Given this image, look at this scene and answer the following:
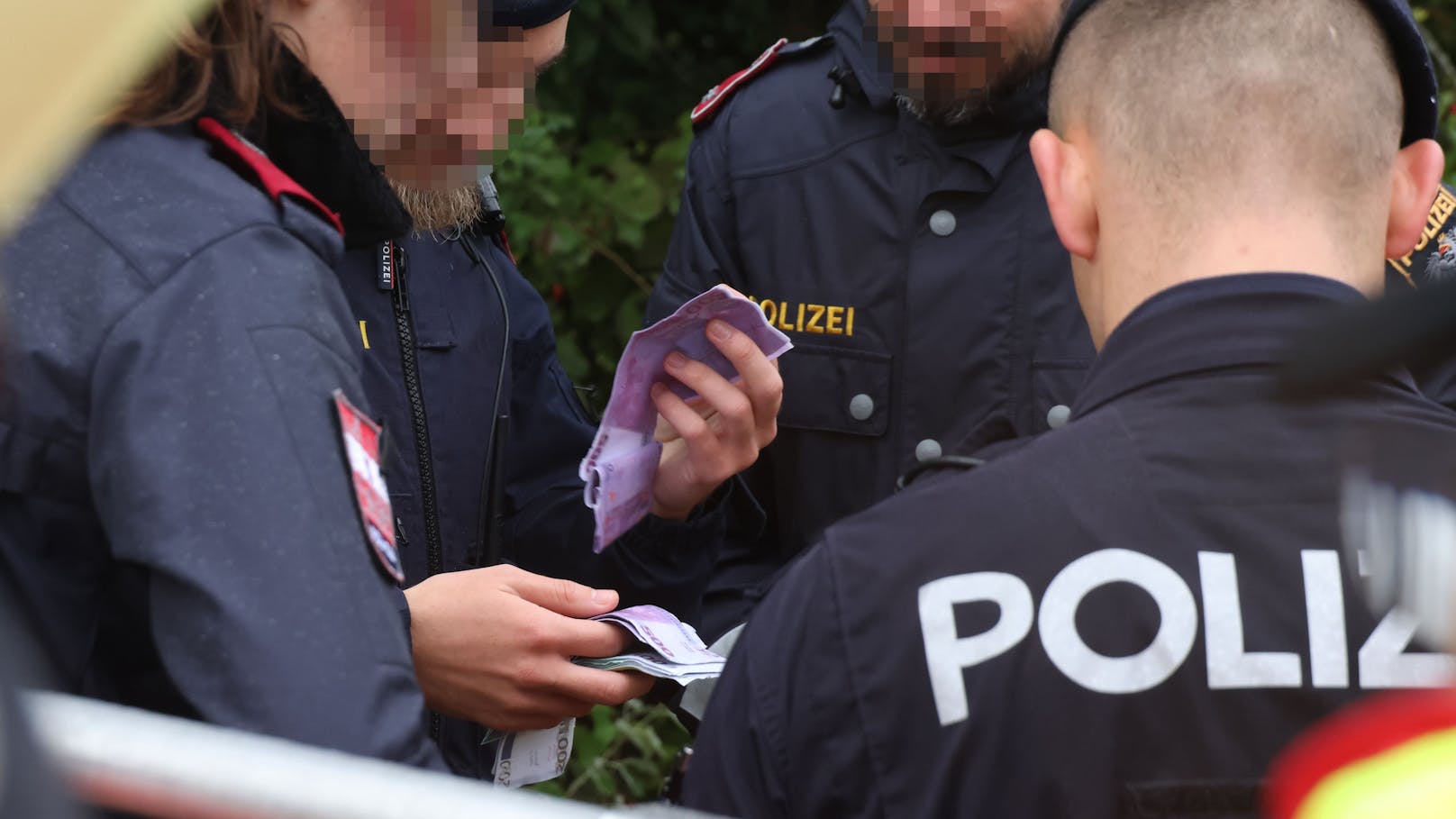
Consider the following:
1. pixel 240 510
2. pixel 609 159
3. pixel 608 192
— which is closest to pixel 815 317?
pixel 240 510

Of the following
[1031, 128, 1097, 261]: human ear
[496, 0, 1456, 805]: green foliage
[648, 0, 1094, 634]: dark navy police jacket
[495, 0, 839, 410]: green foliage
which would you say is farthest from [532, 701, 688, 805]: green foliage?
[1031, 128, 1097, 261]: human ear

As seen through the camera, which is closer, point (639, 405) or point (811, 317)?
point (639, 405)

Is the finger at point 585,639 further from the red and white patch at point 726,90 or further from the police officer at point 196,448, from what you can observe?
the red and white patch at point 726,90

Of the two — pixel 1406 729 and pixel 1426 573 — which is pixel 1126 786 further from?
pixel 1406 729

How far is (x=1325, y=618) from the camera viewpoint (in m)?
1.21

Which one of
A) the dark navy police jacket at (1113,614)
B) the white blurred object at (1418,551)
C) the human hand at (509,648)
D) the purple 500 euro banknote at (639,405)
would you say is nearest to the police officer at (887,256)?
the purple 500 euro banknote at (639,405)

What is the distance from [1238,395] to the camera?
127cm

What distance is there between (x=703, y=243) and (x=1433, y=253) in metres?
1.13

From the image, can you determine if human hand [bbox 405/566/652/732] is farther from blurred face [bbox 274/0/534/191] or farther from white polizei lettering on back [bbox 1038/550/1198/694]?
white polizei lettering on back [bbox 1038/550/1198/694]

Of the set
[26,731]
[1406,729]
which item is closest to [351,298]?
[26,731]

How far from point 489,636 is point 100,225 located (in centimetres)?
77

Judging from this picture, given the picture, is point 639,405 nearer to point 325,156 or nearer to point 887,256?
point 887,256

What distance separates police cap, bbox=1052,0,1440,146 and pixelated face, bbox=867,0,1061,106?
0.74 m

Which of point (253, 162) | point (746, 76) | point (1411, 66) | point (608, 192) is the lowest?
point (608, 192)
